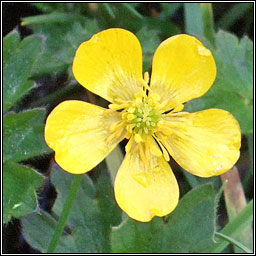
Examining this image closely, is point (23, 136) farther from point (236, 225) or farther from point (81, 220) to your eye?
point (236, 225)

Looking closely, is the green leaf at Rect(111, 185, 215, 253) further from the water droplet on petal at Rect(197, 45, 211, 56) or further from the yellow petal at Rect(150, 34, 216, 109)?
the water droplet on petal at Rect(197, 45, 211, 56)

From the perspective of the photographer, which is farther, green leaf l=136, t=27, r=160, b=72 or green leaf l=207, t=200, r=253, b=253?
green leaf l=136, t=27, r=160, b=72

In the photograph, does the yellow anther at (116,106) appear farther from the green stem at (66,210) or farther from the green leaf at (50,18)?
the green leaf at (50,18)

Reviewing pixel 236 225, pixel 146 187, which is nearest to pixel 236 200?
pixel 236 225

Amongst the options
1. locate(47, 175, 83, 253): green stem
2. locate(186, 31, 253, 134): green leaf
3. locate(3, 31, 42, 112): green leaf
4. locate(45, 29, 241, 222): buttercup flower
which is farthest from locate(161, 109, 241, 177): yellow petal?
locate(3, 31, 42, 112): green leaf

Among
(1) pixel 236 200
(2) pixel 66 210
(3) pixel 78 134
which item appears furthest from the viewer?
(1) pixel 236 200

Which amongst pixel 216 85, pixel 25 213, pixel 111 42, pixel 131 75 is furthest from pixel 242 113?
pixel 25 213
